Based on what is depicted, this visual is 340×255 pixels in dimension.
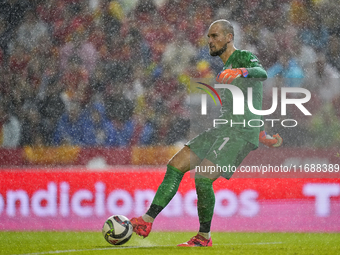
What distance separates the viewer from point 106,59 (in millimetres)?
12008

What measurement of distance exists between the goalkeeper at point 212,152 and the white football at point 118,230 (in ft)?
0.19

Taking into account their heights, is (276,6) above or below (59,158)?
above

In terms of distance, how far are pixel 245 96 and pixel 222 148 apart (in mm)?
403

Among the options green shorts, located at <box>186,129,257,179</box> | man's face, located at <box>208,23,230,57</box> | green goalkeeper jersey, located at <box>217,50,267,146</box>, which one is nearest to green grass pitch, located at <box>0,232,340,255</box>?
green shorts, located at <box>186,129,257,179</box>

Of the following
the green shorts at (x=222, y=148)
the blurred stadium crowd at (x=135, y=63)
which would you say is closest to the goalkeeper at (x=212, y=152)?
the green shorts at (x=222, y=148)

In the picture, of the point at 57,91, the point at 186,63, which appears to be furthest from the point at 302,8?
the point at 57,91

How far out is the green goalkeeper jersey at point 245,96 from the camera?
4.09 m

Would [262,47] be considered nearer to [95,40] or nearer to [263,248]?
[95,40]

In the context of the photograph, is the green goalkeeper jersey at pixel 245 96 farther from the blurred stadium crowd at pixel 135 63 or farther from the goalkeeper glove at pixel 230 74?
the blurred stadium crowd at pixel 135 63

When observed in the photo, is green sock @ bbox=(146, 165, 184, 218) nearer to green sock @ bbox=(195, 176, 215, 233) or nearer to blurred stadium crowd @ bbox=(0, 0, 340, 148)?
green sock @ bbox=(195, 176, 215, 233)

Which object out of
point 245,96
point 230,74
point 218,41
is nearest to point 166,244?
point 245,96

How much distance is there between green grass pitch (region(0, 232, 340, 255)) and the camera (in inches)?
161

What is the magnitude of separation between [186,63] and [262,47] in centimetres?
162

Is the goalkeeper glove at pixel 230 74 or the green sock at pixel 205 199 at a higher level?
the goalkeeper glove at pixel 230 74
